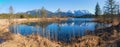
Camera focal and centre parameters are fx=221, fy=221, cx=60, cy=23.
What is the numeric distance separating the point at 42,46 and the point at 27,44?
1.05 m

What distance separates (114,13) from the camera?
2726 inches

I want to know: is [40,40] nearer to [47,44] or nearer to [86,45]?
[47,44]

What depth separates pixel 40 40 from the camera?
1670cm

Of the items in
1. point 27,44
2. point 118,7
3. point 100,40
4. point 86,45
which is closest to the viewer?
point 27,44

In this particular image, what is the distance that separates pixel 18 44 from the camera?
15695mm

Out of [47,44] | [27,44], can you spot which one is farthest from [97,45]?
[27,44]

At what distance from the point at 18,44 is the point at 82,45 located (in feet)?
15.2

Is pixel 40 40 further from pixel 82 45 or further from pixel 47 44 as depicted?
pixel 82 45

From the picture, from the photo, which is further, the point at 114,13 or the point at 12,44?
the point at 114,13

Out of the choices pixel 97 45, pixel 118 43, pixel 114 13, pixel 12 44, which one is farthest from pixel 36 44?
pixel 114 13

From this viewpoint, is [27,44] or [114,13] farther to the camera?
[114,13]

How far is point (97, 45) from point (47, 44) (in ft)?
12.1

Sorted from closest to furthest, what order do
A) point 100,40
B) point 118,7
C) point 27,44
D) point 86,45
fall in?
point 27,44 < point 86,45 < point 100,40 < point 118,7

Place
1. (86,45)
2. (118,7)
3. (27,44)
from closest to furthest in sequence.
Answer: (27,44) < (86,45) < (118,7)
